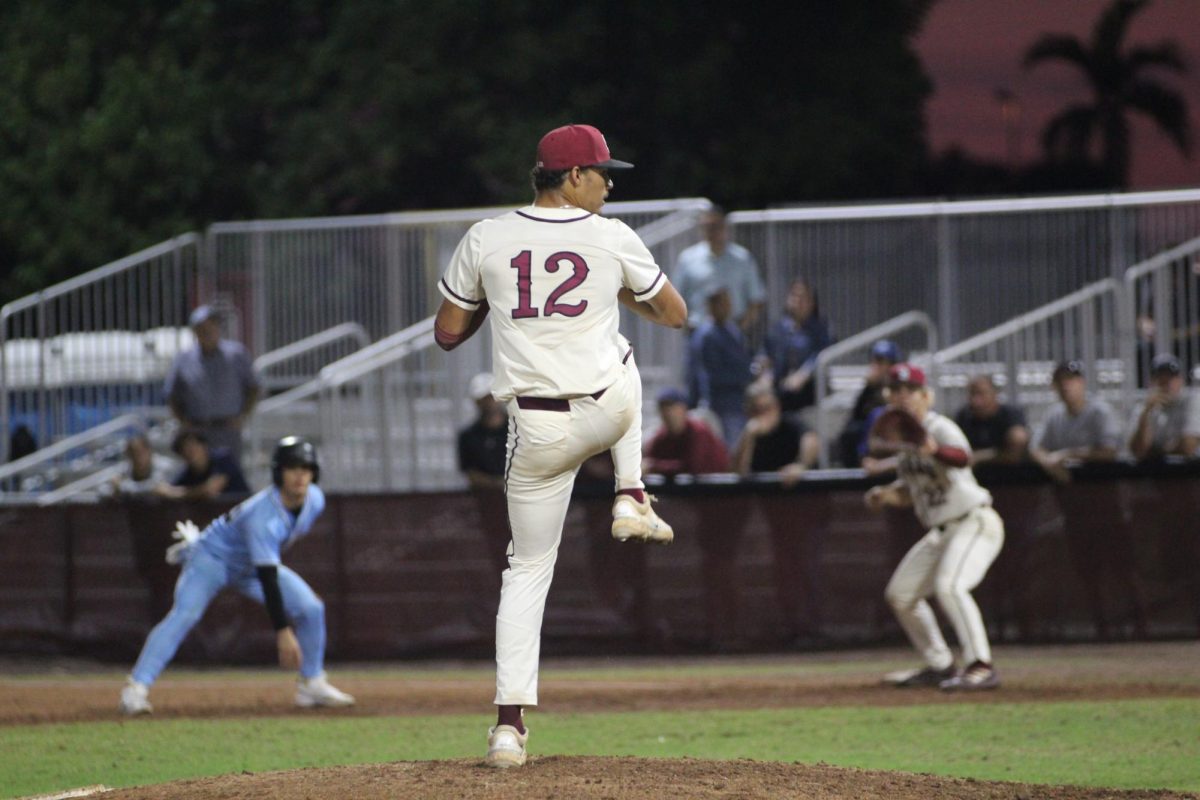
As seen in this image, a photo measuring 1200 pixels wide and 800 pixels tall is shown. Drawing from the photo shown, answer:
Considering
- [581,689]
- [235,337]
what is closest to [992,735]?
[581,689]

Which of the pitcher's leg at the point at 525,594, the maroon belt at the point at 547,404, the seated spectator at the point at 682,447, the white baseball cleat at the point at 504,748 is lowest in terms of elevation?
the white baseball cleat at the point at 504,748

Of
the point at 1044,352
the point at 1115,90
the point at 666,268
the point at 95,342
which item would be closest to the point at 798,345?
the point at 666,268

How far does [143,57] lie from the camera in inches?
1137

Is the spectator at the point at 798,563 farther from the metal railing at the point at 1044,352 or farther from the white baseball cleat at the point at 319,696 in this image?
the white baseball cleat at the point at 319,696

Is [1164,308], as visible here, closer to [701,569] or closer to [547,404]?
[701,569]

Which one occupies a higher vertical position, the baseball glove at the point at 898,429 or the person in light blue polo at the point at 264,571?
the baseball glove at the point at 898,429

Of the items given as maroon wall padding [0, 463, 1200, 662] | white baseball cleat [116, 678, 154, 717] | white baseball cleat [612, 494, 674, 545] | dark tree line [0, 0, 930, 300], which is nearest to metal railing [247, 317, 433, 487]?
maroon wall padding [0, 463, 1200, 662]

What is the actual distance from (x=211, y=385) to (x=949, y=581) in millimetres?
7169

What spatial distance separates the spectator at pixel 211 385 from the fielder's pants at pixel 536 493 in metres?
8.96

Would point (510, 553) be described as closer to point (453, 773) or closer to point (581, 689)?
A: point (453, 773)

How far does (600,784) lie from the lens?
246 inches

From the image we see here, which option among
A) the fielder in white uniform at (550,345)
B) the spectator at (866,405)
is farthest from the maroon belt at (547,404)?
the spectator at (866,405)

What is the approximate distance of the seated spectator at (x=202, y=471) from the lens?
14.2 metres

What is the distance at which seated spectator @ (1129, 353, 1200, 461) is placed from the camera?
1312cm
